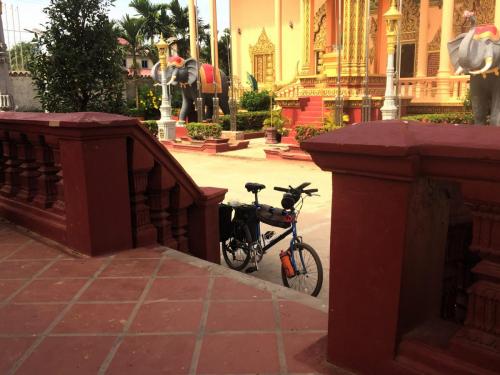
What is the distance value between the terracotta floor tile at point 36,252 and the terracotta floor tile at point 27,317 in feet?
2.75

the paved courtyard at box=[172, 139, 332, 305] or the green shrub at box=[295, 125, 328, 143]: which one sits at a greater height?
the green shrub at box=[295, 125, 328, 143]

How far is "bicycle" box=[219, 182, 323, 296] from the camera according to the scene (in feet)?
14.0

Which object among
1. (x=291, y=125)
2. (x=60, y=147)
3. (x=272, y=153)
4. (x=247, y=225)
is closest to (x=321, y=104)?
(x=291, y=125)

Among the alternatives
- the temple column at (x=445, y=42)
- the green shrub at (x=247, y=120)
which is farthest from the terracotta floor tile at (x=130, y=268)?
the green shrub at (x=247, y=120)

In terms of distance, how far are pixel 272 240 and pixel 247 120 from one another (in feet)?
52.0

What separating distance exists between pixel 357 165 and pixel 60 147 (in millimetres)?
2443

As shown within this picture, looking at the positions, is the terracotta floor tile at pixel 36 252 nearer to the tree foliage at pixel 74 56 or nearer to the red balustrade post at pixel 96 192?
the red balustrade post at pixel 96 192

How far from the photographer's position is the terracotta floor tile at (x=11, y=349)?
215cm

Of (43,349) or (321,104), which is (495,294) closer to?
(43,349)

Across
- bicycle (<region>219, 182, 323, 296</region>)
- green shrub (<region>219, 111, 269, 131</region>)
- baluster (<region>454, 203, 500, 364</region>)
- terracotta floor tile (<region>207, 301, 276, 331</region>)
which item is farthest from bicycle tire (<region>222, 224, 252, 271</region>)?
green shrub (<region>219, 111, 269, 131</region>)

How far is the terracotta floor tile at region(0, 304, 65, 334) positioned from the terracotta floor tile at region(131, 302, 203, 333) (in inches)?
18.7

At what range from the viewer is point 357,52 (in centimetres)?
1628

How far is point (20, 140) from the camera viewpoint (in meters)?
4.05

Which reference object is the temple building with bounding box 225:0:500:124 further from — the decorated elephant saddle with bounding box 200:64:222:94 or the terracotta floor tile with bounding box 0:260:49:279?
the terracotta floor tile with bounding box 0:260:49:279
